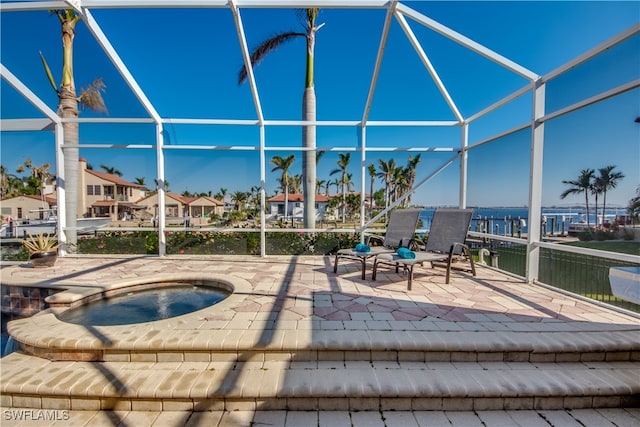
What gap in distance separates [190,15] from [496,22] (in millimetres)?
5783

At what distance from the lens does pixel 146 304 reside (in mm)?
3941

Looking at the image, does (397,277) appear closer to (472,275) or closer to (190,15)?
(472,275)

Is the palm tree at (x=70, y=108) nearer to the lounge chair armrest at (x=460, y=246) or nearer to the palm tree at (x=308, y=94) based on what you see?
the palm tree at (x=308, y=94)

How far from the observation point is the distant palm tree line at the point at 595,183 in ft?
11.5

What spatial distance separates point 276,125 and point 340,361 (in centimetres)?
547

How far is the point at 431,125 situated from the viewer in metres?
6.48

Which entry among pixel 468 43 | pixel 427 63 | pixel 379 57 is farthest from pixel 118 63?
pixel 468 43

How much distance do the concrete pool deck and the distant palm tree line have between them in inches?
57.4

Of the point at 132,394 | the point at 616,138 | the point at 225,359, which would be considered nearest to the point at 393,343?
the point at 225,359

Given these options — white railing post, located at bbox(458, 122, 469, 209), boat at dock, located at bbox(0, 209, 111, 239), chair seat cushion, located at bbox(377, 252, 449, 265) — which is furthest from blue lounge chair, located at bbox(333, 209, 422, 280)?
boat at dock, located at bbox(0, 209, 111, 239)

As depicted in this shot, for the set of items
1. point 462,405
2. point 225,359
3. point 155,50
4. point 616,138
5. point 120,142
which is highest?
point 155,50

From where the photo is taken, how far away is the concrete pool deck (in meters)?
2.11

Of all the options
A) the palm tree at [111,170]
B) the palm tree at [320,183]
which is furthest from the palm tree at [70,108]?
the palm tree at [320,183]

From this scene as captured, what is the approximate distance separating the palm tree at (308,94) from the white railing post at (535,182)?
4.25 metres
